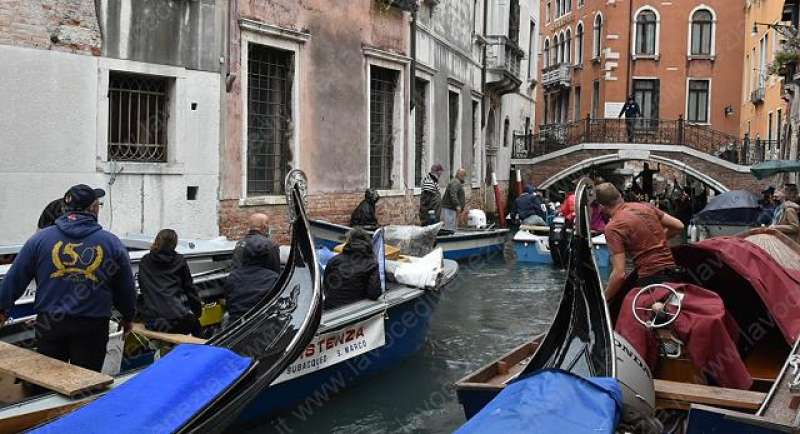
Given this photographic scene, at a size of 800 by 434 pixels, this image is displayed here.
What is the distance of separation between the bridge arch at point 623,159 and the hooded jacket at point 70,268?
17.4 meters

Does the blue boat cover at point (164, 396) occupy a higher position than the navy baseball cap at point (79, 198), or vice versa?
the navy baseball cap at point (79, 198)

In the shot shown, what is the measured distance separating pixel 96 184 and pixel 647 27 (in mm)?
21894

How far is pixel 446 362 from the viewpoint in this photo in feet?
21.0

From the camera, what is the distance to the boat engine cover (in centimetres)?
334

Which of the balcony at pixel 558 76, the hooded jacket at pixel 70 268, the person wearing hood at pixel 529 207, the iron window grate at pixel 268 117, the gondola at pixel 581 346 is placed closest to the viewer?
the gondola at pixel 581 346

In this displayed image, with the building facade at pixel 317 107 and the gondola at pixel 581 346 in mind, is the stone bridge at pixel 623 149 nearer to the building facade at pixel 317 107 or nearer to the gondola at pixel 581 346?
the building facade at pixel 317 107

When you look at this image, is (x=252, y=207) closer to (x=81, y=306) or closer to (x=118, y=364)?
(x=118, y=364)

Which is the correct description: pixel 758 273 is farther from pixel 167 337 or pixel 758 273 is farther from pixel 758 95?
pixel 758 95

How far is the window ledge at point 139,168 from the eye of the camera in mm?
7078

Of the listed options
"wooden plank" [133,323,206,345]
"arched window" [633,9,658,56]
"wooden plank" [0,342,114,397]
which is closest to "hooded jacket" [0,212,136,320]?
"wooden plank" [0,342,114,397]

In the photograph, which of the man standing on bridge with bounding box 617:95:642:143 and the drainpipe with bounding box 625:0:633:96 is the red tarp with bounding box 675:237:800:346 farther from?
the drainpipe with bounding box 625:0:633:96

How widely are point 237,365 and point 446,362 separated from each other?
122 inches

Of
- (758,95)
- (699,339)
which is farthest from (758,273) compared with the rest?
(758,95)

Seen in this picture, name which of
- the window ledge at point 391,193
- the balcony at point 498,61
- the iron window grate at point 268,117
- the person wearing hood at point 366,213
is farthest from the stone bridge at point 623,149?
the iron window grate at point 268,117
